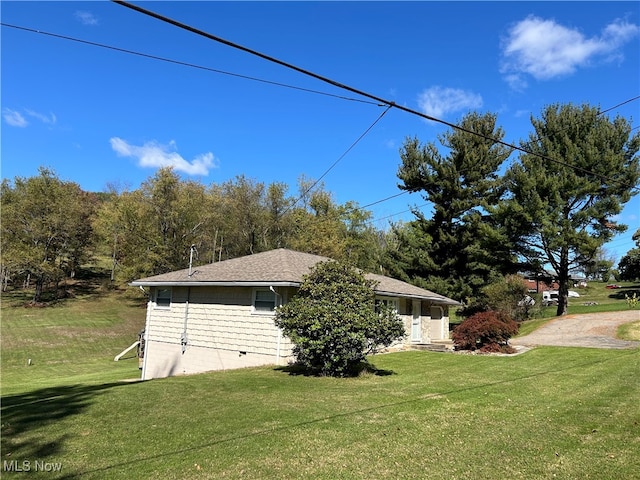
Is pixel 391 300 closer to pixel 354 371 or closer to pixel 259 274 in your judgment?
pixel 259 274

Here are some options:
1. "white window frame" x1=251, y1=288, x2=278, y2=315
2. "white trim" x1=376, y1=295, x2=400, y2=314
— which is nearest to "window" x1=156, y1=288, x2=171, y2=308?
"white window frame" x1=251, y1=288, x2=278, y2=315

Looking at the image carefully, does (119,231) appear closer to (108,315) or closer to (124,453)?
(108,315)

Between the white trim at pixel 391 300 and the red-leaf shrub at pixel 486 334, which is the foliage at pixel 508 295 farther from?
the white trim at pixel 391 300

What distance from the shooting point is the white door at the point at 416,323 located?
20.1 meters

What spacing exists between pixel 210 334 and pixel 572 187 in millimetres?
22634

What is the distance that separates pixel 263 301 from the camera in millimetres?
14086

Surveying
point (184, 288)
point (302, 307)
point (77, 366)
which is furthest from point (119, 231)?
point (302, 307)

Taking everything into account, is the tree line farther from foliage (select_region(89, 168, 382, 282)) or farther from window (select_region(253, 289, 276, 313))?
window (select_region(253, 289, 276, 313))

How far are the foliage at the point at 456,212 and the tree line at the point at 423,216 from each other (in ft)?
0.27

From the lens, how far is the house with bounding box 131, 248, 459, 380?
45.0ft

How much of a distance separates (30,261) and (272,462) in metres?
38.8

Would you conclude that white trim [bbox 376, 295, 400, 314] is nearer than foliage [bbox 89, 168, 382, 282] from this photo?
Yes

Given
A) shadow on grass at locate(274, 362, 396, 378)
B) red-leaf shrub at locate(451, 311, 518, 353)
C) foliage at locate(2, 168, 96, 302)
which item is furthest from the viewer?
foliage at locate(2, 168, 96, 302)

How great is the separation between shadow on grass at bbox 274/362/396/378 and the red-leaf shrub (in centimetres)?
523
